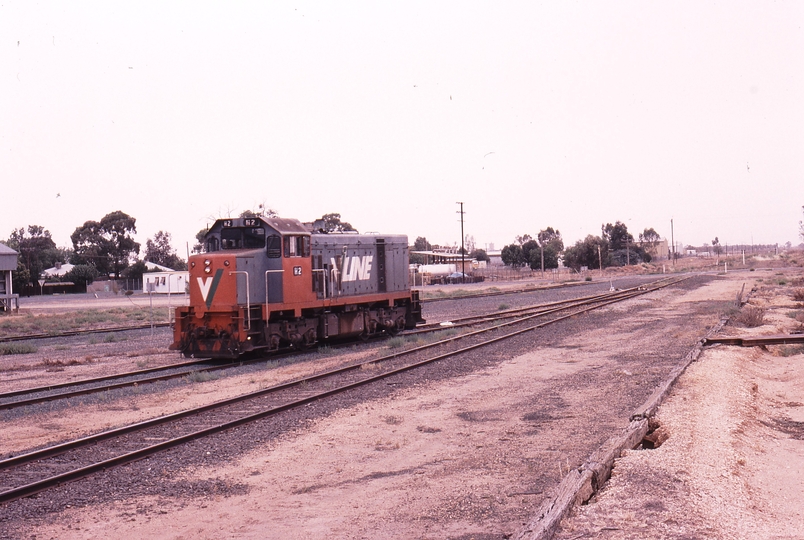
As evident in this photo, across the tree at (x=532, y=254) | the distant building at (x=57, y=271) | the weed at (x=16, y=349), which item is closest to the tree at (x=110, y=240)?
the distant building at (x=57, y=271)

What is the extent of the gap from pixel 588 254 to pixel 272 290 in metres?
94.2

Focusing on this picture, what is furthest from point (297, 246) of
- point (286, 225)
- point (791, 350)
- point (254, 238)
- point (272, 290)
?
point (791, 350)

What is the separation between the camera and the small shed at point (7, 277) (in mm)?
43969

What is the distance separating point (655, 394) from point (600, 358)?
5999mm

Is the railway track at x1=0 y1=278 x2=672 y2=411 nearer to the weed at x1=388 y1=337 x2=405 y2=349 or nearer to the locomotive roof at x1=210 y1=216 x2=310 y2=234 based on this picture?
the weed at x1=388 y1=337 x2=405 y2=349

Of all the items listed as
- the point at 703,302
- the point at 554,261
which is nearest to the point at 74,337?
the point at 703,302

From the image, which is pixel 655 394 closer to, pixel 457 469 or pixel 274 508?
pixel 457 469

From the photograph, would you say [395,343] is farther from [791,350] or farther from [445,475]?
[445,475]

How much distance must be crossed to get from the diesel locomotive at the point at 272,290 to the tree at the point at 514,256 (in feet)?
335

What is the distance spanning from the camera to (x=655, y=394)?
32.2ft

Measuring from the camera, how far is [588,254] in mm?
105438

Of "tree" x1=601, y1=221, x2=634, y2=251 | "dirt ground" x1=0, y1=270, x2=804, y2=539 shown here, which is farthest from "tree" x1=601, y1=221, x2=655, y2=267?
"dirt ground" x1=0, y1=270, x2=804, y2=539

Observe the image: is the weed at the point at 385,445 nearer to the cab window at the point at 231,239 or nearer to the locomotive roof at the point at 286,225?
the locomotive roof at the point at 286,225

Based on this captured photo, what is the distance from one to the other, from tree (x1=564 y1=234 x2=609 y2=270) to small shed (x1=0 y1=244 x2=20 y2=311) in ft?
262
